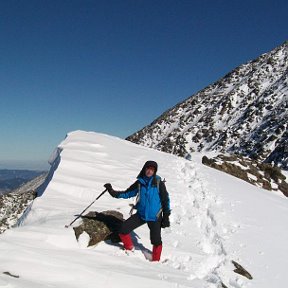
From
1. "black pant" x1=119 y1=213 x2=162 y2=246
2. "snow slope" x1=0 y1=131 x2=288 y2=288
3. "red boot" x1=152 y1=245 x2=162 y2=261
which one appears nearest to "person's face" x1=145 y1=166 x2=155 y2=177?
"black pant" x1=119 y1=213 x2=162 y2=246

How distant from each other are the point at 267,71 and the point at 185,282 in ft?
283

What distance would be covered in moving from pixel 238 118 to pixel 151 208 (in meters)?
70.4

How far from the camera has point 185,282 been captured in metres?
7.33

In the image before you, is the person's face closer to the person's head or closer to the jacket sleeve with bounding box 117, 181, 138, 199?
the person's head

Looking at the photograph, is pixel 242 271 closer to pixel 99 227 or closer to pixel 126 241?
pixel 126 241

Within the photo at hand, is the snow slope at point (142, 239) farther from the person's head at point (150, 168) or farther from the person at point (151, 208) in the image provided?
the person's head at point (150, 168)

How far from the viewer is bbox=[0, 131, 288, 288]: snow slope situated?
6.37 metres

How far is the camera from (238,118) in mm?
76312

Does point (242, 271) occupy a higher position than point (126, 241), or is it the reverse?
point (126, 241)

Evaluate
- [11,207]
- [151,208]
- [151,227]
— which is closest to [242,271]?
[151,227]

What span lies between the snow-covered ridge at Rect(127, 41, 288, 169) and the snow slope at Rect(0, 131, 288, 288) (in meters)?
40.1

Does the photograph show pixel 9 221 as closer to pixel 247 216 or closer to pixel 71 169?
pixel 71 169

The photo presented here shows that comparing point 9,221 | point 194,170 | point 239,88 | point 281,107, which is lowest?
point 9,221

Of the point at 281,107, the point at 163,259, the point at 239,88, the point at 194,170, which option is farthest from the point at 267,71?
the point at 163,259
